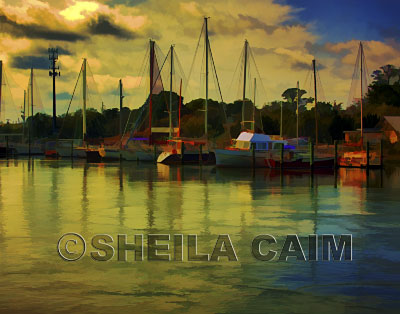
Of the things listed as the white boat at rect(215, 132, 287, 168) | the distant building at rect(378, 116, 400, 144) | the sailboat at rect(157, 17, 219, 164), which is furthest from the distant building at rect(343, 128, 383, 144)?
the white boat at rect(215, 132, 287, 168)

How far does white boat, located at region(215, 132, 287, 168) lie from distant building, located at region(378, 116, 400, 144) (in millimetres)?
33160

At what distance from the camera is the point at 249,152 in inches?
2520

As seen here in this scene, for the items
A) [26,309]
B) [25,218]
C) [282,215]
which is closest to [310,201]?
[282,215]

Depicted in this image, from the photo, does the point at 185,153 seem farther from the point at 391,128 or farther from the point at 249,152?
the point at 391,128

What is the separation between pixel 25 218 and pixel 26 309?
13.2 m

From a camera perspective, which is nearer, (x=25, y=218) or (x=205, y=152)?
(x=25, y=218)

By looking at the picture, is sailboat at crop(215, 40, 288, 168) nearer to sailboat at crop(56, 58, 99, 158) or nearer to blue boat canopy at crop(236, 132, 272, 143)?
blue boat canopy at crop(236, 132, 272, 143)

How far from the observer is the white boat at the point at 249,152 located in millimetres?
64000

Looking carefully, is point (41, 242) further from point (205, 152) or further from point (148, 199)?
point (205, 152)

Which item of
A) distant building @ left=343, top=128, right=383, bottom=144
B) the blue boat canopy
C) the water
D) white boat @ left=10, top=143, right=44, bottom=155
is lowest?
the water

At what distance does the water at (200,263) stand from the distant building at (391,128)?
57.8 metres

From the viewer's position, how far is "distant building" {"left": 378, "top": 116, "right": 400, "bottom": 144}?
91688 mm

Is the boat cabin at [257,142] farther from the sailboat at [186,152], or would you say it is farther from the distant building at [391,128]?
the distant building at [391,128]

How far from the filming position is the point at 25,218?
946 inches
